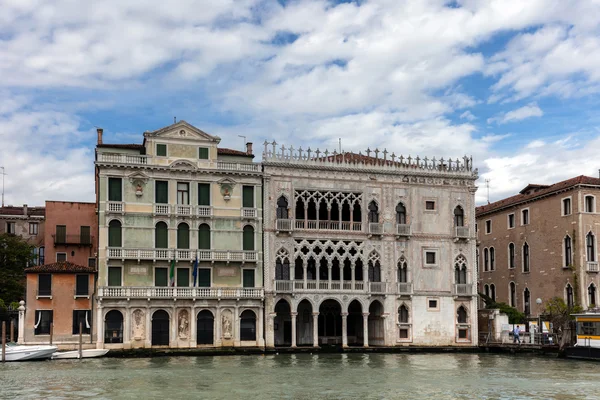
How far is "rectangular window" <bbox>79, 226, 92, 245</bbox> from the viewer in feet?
145

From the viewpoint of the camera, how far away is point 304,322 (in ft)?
149

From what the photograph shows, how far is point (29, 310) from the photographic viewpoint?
40219 millimetres

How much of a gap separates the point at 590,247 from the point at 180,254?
75.5ft


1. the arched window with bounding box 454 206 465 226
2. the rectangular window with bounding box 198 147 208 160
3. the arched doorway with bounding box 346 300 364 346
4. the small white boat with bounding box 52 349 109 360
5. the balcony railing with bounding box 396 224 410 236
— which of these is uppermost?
the rectangular window with bounding box 198 147 208 160

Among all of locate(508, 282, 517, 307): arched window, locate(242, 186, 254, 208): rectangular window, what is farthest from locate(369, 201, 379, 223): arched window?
locate(508, 282, 517, 307): arched window

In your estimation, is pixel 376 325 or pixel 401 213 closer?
pixel 376 325

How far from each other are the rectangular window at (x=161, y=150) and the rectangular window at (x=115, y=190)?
2.43 m

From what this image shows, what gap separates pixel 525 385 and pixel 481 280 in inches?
1157

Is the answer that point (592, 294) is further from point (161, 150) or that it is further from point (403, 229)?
point (161, 150)

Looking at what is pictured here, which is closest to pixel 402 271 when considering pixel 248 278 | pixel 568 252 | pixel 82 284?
pixel 248 278

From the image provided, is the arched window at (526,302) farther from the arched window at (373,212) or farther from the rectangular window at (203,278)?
the rectangular window at (203,278)

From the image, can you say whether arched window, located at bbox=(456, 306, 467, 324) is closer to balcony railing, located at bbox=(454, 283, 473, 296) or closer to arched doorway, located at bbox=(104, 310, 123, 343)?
balcony railing, located at bbox=(454, 283, 473, 296)

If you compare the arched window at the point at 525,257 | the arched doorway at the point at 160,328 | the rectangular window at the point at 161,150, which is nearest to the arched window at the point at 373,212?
the rectangular window at the point at 161,150

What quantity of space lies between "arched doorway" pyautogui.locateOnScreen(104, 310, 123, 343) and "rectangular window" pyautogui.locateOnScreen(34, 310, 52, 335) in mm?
2695
